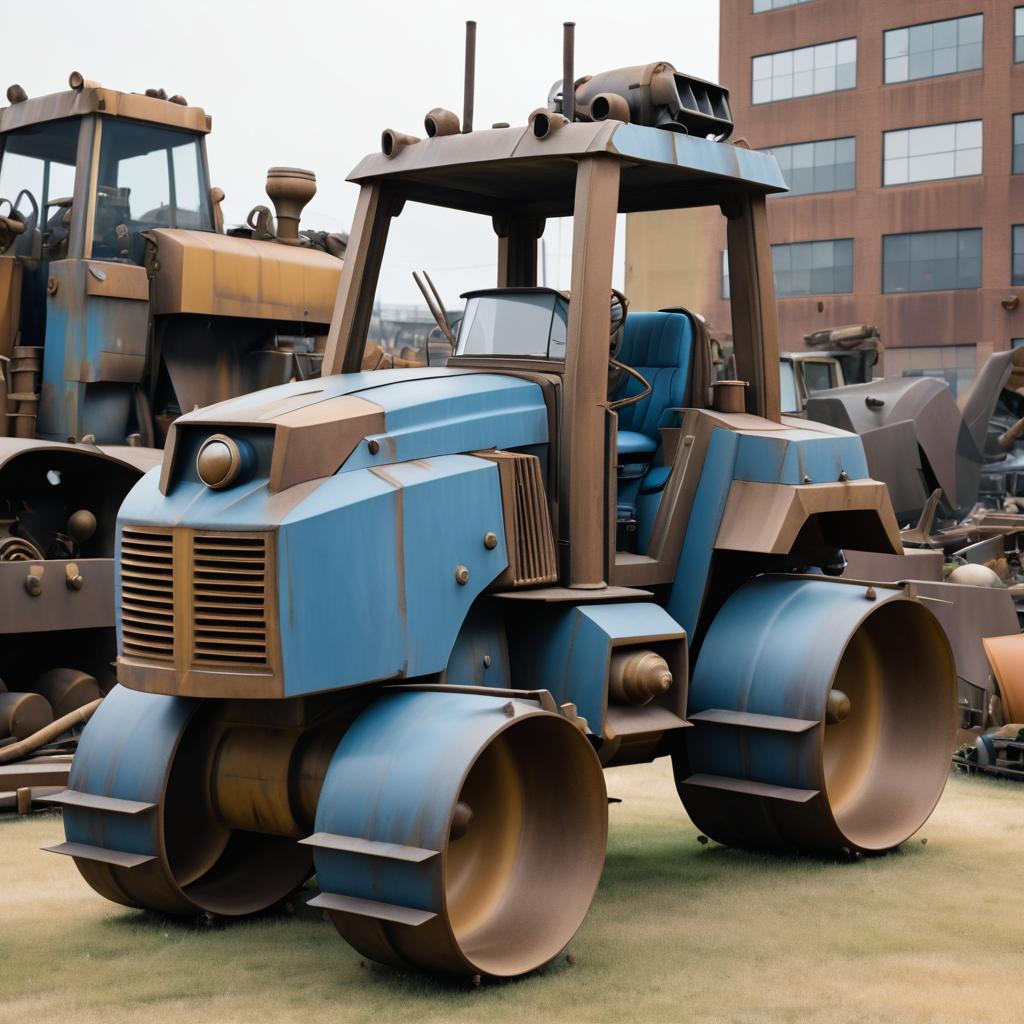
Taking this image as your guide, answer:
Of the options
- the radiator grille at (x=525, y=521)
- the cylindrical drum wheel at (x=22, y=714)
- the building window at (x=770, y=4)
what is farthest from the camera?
the building window at (x=770, y=4)

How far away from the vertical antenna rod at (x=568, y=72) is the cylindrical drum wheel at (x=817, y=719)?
7.22 feet

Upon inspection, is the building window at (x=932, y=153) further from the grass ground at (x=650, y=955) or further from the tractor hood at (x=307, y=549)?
the tractor hood at (x=307, y=549)

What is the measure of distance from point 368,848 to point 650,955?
1.21 meters

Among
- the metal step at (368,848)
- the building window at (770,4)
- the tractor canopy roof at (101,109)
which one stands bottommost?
the metal step at (368,848)

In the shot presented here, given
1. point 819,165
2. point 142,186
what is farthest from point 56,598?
point 819,165

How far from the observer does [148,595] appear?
5.57 meters

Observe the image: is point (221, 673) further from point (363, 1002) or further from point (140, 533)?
point (363, 1002)

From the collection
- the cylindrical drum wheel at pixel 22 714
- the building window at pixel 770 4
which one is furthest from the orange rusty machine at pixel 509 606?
the building window at pixel 770 4

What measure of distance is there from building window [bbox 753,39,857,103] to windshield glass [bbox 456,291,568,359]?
37.8 m

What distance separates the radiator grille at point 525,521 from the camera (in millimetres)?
6000

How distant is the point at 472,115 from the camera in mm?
6840

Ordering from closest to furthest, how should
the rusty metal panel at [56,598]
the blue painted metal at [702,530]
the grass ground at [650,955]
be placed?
the grass ground at [650,955] → the blue painted metal at [702,530] → the rusty metal panel at [56,598]

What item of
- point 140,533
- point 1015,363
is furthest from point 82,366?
point 1015,363

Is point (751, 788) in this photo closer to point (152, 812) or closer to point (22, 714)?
point (152, 812)
